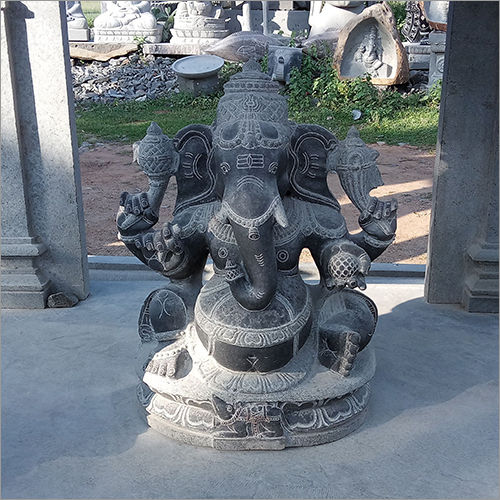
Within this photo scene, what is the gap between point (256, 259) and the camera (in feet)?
9.35

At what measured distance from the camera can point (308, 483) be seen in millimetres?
2807

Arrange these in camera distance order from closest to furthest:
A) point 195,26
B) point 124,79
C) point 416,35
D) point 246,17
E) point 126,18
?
point 124,79
point 416,35
point 195,26
point 126,18
point 246,17

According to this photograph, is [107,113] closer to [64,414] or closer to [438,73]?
[438,73]

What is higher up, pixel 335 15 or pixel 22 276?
pixel 335 15

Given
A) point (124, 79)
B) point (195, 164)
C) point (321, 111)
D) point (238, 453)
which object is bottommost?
point (238, 453)

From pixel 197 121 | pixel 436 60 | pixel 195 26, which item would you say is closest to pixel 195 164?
pixel 197 121

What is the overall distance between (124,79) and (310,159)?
11.5m

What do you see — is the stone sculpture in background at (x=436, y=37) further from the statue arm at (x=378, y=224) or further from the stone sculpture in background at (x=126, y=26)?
the statue arm at (x=378, y=224)

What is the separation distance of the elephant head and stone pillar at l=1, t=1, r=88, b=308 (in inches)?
67.2

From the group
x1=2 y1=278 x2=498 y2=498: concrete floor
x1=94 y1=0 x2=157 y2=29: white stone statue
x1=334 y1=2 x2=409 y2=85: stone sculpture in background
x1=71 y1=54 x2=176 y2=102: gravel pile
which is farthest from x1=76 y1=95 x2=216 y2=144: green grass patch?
x1=2 y1=278 x2=498 y2=498: concrete floor

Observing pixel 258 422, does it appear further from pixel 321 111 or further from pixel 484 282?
pixel 321 111

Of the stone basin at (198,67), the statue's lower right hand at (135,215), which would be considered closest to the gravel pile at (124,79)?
the stone basin at (198,67)

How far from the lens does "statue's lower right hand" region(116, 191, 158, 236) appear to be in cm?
315

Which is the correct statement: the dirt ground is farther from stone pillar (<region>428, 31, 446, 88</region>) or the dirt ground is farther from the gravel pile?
the gravel pile
